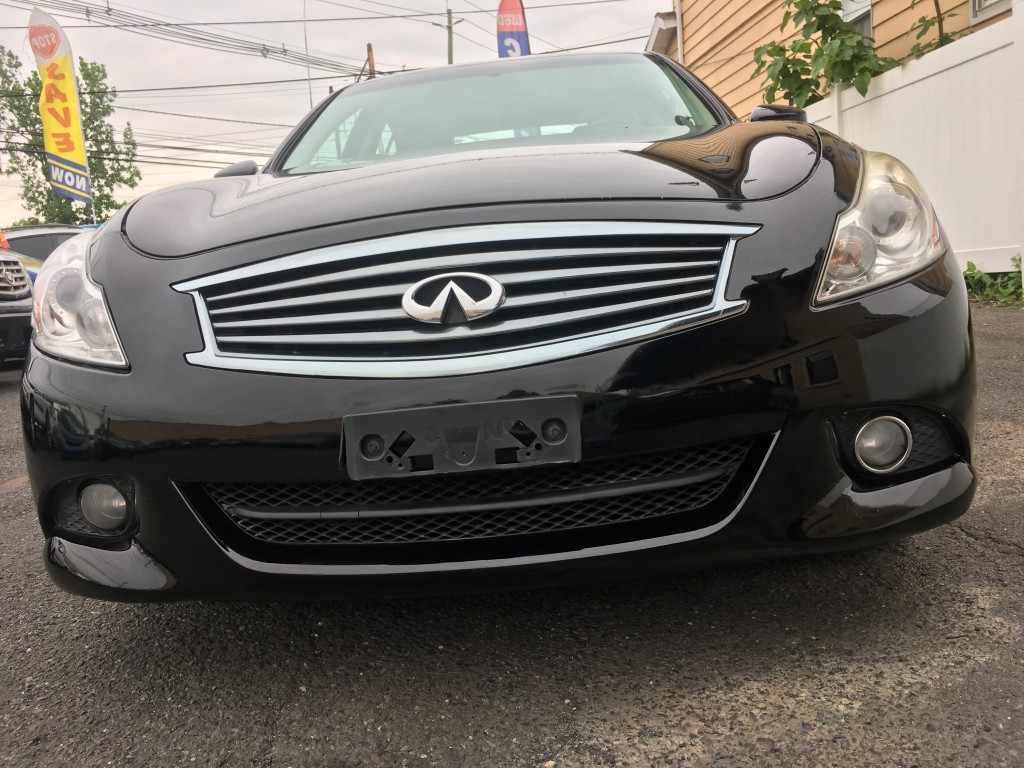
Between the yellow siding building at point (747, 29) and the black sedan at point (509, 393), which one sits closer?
the black sedan at point (509, 393)

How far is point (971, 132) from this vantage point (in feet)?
19.9

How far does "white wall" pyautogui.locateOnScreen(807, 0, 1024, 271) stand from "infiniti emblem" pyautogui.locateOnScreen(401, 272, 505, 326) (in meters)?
5.23

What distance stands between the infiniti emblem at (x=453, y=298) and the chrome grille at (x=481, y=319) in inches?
0.5

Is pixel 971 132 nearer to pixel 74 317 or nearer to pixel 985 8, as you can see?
pixel 985 8

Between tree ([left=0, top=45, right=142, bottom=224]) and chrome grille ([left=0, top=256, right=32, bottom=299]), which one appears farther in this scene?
tree ([left=0, top=45, right=142, bottom=224])

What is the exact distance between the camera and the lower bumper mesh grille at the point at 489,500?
4.93ft

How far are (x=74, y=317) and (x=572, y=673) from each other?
1.16 metres

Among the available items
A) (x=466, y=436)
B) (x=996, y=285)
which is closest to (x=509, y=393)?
(x=466, y=436)

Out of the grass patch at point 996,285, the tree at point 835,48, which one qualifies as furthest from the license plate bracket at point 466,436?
the tree at point 835,48

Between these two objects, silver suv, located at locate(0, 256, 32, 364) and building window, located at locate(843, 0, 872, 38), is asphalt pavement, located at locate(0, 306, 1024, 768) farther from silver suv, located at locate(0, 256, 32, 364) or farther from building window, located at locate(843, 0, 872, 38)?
building window, located at locate(843, 0, 872, 38)

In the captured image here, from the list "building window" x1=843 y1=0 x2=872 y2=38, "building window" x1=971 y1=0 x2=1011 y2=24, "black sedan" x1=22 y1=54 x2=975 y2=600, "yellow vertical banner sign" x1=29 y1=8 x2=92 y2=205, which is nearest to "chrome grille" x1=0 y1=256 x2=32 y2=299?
"black sedan" x1=22 y1=54 x2=975 y2=600

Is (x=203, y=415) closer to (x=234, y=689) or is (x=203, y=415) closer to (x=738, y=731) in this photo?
(x=234, y=689)

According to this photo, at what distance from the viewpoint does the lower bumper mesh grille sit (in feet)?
4.93

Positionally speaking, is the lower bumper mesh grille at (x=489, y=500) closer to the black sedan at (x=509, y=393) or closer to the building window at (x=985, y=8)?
the black sedan at (x=509, y=393)
